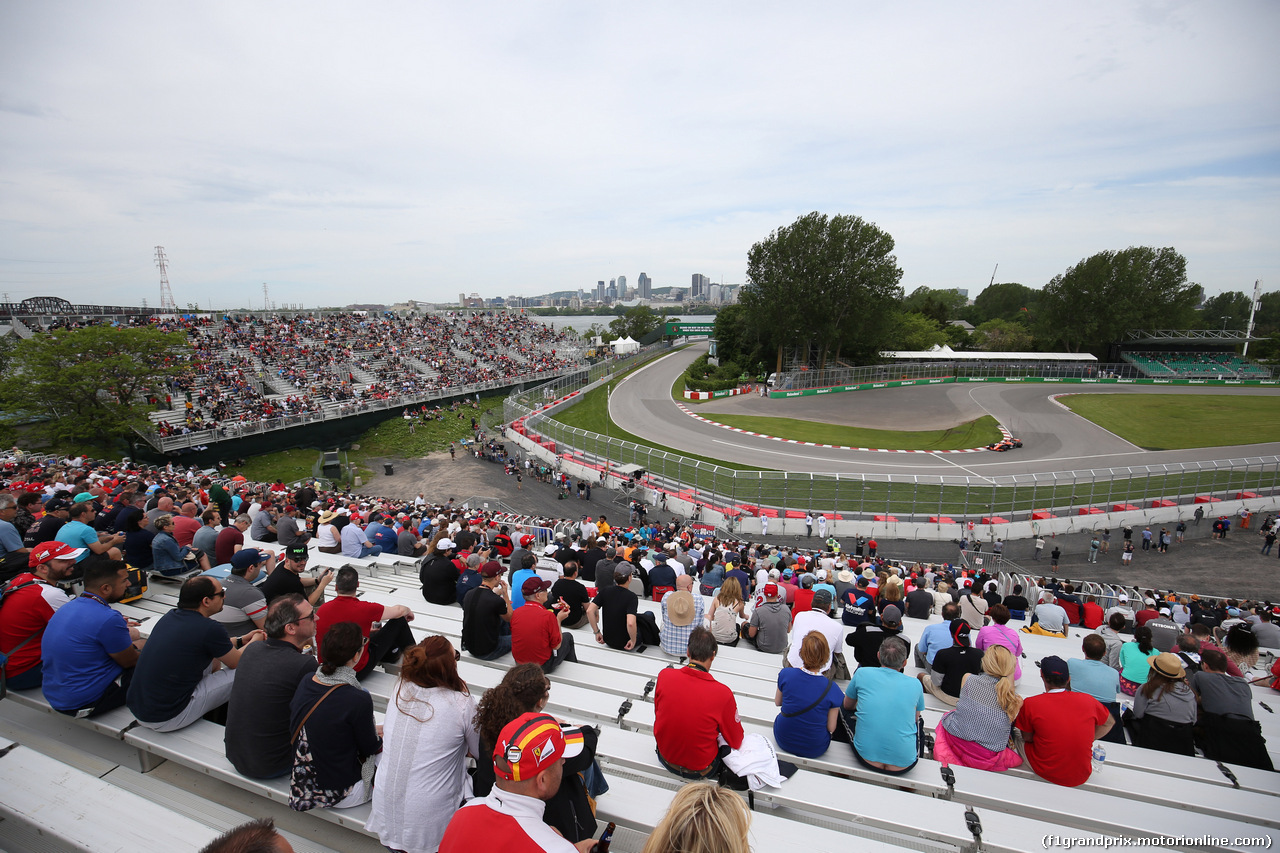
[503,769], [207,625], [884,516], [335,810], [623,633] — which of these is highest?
[503,769]

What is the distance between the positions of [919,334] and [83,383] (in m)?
86.1

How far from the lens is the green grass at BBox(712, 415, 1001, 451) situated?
31906 mm

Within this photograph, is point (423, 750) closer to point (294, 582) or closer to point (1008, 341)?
point (294, 582)

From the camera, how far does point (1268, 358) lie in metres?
65.4

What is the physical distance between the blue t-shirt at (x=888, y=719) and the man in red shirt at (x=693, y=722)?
105cm

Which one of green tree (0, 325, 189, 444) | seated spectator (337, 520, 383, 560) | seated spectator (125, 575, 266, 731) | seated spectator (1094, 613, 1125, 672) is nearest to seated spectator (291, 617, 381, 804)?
seated spectator (125, 575, 266, 731)

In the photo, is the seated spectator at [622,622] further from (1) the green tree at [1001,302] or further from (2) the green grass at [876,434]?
(1) the green tree at [1001,302]

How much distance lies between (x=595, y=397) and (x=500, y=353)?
65.4 ft

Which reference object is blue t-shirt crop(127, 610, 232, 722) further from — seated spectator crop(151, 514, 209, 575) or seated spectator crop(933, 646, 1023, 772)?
seated spectator crop(933, 646, 1023, 772)

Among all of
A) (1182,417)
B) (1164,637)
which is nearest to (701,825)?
(1164,637)

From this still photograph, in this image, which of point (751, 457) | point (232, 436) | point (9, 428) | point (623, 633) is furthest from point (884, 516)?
point (9, 428)

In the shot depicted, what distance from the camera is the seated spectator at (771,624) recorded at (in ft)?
22.5

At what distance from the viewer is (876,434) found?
3431 cm

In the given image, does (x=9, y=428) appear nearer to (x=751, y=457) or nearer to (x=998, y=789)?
(x=751, y=457)
